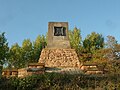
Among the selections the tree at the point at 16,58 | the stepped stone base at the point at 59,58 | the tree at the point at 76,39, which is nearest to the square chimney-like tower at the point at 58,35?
the stepped stone base at the point at 59,58

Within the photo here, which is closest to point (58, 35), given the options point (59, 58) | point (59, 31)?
point (59, 31)

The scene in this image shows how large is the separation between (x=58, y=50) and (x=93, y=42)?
50.3 feet

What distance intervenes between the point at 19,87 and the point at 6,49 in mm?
19149

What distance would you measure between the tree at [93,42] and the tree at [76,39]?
96 centimetres

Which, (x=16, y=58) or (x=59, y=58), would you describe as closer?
(x=59, y=58)

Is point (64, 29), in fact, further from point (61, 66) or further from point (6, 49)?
point (6, 49)

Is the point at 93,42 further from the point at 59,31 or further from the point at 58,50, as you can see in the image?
the point at 58,50

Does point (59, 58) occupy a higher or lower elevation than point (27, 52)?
lower

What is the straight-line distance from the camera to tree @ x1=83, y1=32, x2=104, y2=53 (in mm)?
32781

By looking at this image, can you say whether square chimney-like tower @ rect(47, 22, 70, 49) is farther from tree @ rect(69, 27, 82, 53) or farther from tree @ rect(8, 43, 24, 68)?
tree @ rect(8, 43, 24, 68)

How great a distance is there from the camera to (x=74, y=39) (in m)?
33.4

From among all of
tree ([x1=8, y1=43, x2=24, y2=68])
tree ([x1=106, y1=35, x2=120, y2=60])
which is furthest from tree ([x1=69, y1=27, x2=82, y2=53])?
tree ([x1=8, y1=43, x2=24, y2=68])

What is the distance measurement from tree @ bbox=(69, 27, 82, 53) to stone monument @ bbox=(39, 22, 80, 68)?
39.5ft

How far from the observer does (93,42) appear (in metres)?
33.6
